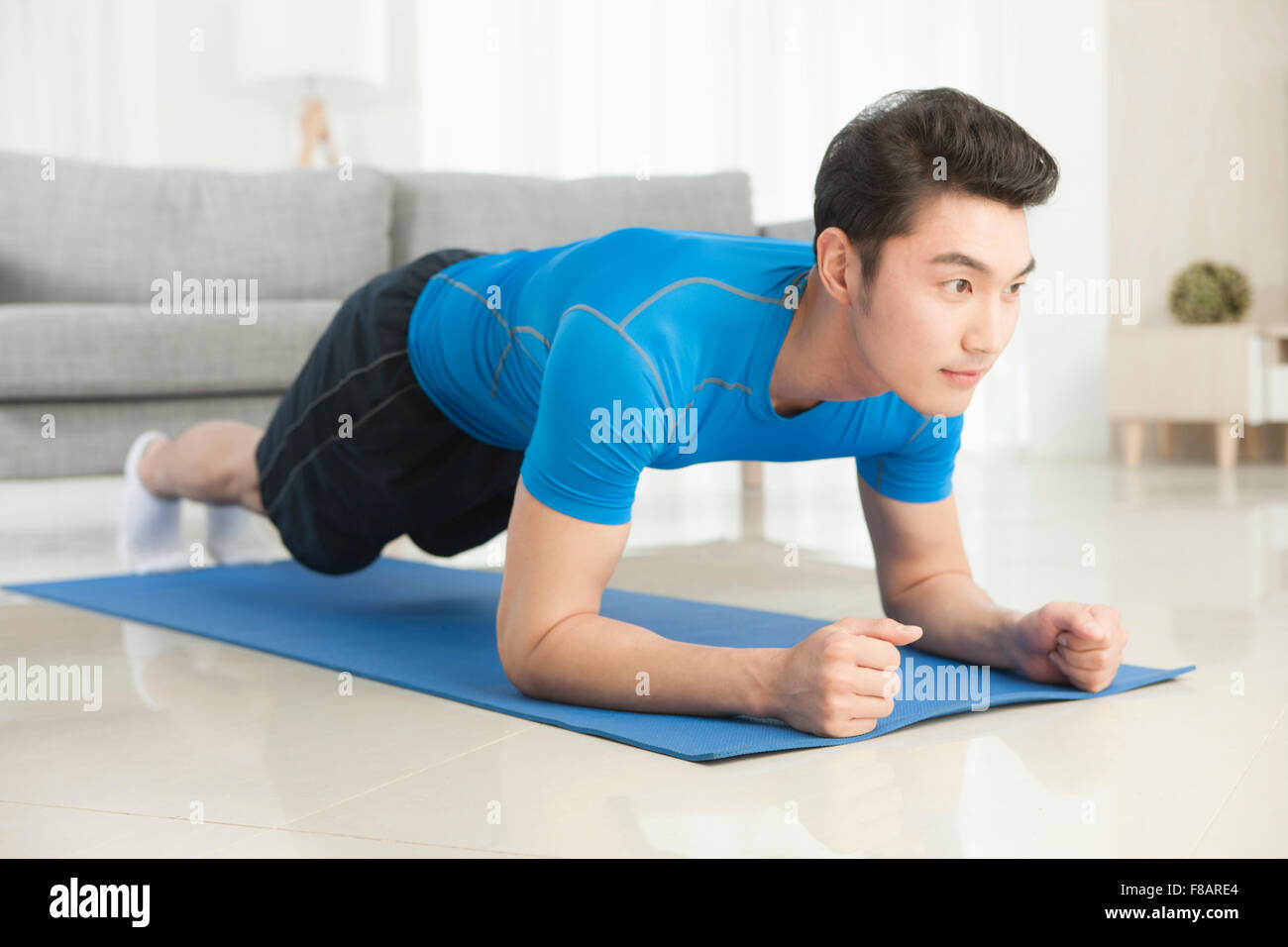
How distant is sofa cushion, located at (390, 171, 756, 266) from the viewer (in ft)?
12.2

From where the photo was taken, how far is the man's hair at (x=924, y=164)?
108 centimetres

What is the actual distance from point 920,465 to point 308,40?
3.77m

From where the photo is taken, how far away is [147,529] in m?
2.19

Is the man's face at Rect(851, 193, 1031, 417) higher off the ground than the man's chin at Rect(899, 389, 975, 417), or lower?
higher

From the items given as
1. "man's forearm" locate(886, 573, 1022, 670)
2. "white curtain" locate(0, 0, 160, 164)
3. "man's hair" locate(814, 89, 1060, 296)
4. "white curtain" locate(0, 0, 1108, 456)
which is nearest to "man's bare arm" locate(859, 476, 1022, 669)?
"man's forearm" locate(886, 573, 1022, 670)

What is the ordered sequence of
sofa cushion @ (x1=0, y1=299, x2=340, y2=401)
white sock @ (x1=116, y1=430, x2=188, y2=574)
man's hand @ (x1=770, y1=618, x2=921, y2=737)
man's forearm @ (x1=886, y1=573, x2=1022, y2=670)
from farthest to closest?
sofa cushion @ (x1=0, y1=299, x2=340, y2=401) < white sock @ (x1=116, y1=430, x2=188, y2=574) < man's forearm @ (x1=886, y1=573, x2=1022, y2=670) < man's hand @ (x1=770, y1=618, x2=921, y2=737)

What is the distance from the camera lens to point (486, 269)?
1.55 meters

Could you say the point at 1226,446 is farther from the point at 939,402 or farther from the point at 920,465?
the point at 939,402

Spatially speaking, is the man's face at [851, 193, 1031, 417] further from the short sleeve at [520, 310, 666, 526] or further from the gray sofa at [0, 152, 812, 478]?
the gray sofa at [0, 152, 812, 478]

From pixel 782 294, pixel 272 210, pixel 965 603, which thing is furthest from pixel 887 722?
pixel 272 210

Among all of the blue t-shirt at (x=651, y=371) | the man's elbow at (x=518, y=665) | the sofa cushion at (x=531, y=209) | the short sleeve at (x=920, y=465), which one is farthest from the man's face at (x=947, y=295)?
the sofa cushion at (x=531, y=209)

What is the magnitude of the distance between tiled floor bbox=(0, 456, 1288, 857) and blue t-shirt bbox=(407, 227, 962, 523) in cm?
26
